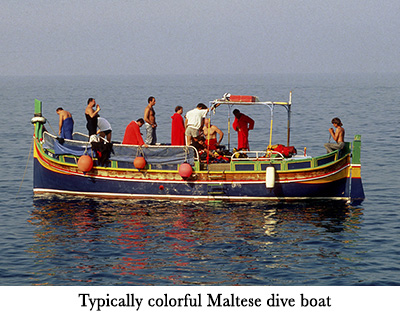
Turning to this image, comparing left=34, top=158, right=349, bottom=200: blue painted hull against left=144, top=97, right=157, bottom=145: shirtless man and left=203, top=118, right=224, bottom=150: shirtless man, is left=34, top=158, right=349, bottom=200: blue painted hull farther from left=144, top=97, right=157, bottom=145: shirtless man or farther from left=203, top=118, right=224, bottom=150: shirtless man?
Answer: left=203, top=118, right=224, bottom=150: shirtless man

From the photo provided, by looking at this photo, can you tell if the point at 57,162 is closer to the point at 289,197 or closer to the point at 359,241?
the point at 289,197

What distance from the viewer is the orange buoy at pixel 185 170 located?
20520 mm

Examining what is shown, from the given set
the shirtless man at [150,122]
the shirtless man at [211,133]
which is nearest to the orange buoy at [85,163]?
the shirtless man at [150,122]

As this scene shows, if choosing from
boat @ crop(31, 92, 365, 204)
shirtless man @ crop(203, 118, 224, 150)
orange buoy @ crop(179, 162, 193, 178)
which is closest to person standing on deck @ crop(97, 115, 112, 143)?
boat @ crop(31, 92, 365, 204)

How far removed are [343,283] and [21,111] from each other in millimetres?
54876

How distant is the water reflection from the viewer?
597 inches

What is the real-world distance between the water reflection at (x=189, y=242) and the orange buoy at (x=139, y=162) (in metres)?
1.33

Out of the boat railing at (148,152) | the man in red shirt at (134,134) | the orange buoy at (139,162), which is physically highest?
the man in red shirt at (134,134)

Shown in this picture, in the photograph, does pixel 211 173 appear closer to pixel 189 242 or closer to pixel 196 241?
pixel 196 241

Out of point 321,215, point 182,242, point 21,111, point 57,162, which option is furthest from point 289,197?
point 21,111

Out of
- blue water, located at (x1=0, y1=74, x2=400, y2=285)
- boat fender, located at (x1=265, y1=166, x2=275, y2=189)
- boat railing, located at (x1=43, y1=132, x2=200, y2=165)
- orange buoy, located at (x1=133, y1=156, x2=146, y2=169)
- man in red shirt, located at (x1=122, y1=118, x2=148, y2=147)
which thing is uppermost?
man in red shirt, located at (x1=122, y1=118, x2=148, y2=147)

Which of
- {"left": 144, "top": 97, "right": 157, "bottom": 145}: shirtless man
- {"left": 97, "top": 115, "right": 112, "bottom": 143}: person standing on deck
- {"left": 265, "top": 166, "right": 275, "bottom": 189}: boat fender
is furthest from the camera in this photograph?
{"left": 97, "top": 115, "right": 112, "bottom": 143}: person standing on deck

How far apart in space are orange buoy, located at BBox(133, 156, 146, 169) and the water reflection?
133 centimetres

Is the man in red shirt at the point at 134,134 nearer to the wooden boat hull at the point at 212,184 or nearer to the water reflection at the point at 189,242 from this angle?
the wooden boat hull at the point at 212,184
